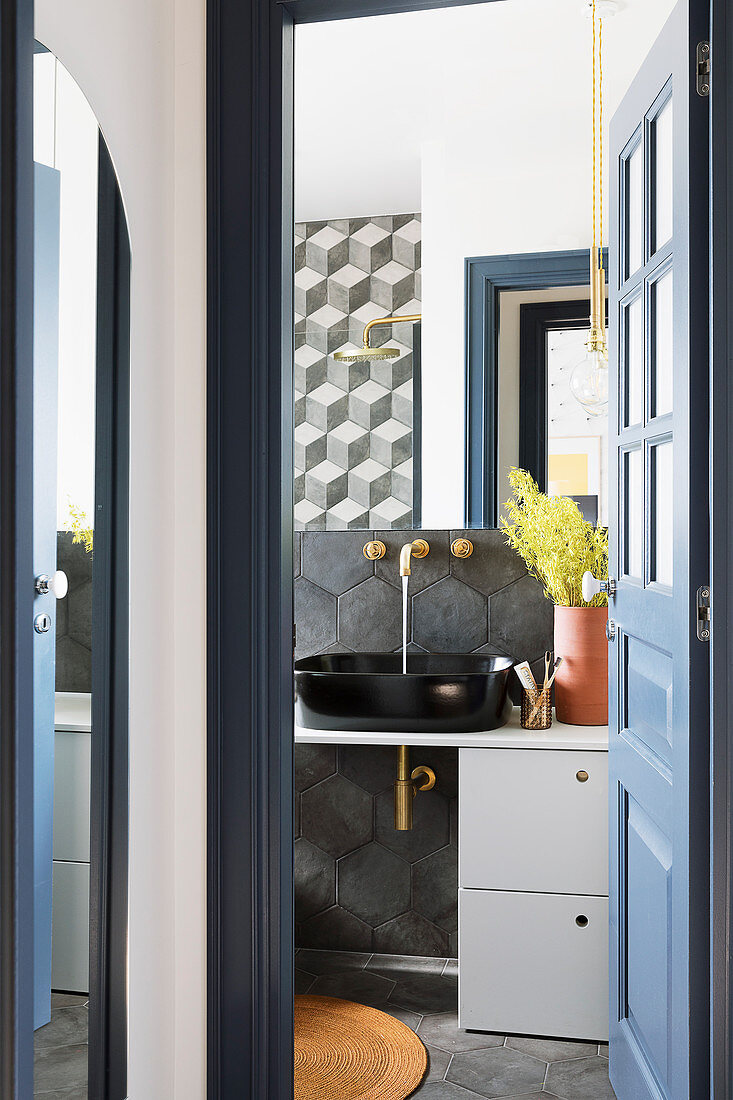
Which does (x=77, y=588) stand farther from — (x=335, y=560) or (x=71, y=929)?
(x=335, y=560)

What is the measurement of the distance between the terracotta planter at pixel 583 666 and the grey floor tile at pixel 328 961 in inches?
38.3

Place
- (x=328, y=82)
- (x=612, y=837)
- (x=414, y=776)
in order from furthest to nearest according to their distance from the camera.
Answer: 1. (x=414, y=776)
2. (x=328, y=82)
3. (x=612, y=837)

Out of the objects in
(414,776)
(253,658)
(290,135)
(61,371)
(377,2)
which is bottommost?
(414,776)

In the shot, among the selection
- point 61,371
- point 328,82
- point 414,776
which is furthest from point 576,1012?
point 328,82

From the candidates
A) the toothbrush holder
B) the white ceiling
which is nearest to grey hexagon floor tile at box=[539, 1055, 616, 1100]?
the toothbrush holder

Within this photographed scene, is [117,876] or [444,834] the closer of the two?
[117,876]

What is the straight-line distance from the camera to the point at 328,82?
7.99 ft

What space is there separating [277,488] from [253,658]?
0.30m

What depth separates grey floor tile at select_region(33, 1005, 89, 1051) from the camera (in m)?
1.25

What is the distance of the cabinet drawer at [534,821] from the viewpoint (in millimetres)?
2248

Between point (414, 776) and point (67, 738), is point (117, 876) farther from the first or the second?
point (414, 776)

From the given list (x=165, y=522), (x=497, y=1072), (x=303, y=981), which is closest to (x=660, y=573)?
(x=165, y=522)

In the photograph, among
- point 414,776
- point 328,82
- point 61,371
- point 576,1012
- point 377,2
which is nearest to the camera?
point 61,371

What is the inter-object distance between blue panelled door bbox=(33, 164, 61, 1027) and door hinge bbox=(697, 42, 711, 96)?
1002 millimetres
